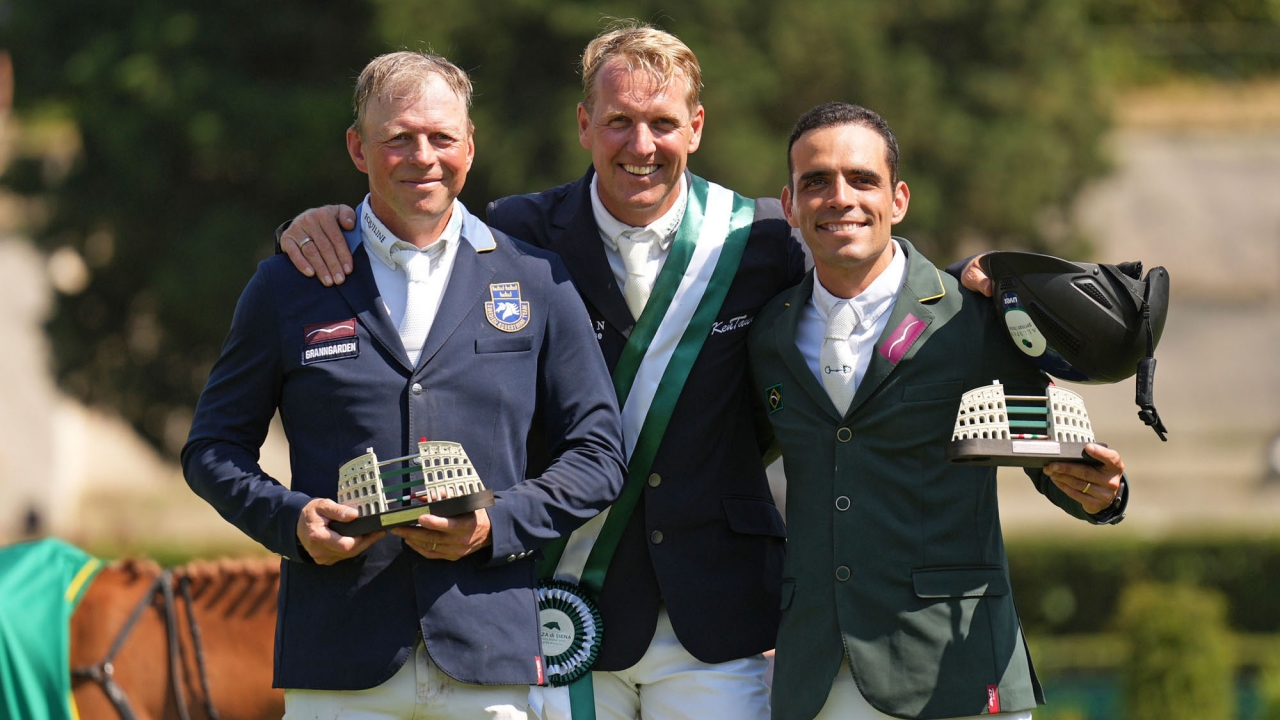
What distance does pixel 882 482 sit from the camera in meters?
3.87

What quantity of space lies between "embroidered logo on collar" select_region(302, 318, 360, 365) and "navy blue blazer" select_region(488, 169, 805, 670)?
849 mm

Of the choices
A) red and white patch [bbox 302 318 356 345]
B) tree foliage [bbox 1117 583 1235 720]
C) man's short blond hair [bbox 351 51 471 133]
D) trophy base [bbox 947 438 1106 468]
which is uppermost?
man's short blond hair [bbox 351 51 471 133]

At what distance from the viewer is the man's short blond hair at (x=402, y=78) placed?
3.80 metres

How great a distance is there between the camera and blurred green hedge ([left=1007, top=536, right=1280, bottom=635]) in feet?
47.2

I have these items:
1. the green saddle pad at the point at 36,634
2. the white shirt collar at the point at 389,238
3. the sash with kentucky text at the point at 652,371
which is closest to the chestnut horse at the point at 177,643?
the green saddle pad at the point at 36,634

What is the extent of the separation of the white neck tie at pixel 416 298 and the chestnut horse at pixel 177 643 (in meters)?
2.47

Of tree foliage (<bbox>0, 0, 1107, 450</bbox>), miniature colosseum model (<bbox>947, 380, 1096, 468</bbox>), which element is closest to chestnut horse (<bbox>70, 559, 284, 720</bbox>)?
miniature colosseum model (<bbox>947, 380, 1096, 468</bbox>)

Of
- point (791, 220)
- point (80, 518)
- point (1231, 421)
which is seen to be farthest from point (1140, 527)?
point (80, 518)

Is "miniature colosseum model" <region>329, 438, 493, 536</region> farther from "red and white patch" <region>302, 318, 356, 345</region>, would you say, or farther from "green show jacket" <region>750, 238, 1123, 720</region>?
"green show jacket" <region>750, 238, 1123, 720</region>

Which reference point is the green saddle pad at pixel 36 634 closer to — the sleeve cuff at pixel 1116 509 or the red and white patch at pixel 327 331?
the red and white patch at pixel 327 331

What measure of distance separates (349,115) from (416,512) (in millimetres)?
11500

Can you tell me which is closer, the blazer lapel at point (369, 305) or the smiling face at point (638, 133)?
the blazer lapel at point (369, 305)

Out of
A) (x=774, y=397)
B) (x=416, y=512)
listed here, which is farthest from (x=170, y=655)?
(x=774, y=397)

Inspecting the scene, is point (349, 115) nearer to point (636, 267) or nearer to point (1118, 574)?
point (1118, 574)
